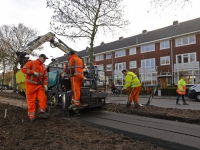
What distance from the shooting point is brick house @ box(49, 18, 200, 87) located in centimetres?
2929

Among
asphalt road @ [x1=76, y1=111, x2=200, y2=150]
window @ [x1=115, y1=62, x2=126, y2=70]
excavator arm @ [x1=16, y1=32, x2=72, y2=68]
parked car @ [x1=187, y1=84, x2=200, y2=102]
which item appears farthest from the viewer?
window @ [x1=115, y1=62, x2=126, y2=70]

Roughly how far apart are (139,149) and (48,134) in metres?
1.88

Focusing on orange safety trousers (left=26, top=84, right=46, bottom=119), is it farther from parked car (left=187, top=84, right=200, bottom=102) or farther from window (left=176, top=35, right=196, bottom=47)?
window (left=176, top=35, right=196, bottom=47)

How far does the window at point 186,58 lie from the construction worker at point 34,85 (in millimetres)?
27580

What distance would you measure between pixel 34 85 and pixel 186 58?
92.6ft

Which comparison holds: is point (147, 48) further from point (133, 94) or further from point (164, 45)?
point (133, 94)

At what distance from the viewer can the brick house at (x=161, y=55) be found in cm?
2929

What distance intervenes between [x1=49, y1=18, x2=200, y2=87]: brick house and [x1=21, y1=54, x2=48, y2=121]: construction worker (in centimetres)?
2645

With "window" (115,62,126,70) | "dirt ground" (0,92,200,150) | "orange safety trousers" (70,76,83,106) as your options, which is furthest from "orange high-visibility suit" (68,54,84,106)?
"window" (115,62,126,70)

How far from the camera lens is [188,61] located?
2970 cm

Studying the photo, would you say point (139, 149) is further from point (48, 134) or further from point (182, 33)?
point (182, 33)

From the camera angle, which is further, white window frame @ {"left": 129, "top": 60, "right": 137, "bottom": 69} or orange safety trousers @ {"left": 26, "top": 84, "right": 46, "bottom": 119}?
white window frame @ {"left": 129, "top": 60, "right": 137, "bottom": 69}

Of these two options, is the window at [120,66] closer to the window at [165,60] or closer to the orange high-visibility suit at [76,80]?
the window at [165,60]

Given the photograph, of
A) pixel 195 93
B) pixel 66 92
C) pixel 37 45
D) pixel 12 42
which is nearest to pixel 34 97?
pixel 66 92
